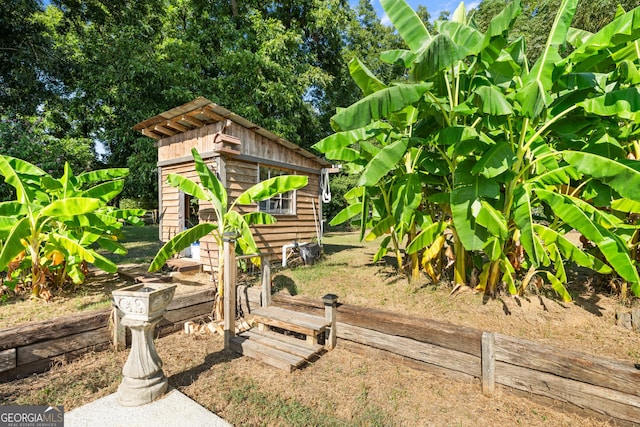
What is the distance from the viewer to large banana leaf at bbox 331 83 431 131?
3.27 meters

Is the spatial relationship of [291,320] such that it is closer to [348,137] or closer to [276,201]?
[348,137]

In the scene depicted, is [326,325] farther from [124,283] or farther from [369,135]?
[124,283]

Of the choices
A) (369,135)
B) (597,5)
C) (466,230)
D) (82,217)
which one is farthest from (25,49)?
(597,5)

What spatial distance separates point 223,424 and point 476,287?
3882mm

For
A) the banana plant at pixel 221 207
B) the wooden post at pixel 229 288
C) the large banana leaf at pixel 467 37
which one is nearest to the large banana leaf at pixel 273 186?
the banana plant at pixel 221 207

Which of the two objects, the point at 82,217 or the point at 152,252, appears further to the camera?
the point at 152,252

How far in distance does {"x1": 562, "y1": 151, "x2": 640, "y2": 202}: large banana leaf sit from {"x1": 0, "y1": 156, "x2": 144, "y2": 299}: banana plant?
20.9 ft

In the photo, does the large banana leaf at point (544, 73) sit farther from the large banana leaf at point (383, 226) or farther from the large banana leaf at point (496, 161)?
the large banana leaf at point (383, 226)

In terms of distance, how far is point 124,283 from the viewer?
6180 millimetres

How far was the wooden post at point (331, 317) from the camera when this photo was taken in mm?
4332

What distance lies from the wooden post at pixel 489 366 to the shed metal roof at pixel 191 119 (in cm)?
676

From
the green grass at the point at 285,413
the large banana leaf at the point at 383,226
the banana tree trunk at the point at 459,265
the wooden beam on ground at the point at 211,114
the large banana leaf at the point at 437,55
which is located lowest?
the green grass at the point at 285,413

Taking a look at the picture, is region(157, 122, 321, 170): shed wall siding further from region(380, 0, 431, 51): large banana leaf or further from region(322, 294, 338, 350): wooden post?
region(322, 294, 338, 350): wooden post

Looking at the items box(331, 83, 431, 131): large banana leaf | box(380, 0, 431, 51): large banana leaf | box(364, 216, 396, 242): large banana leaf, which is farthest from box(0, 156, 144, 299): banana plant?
box(380, 0, 431, 51): large banana leaf
